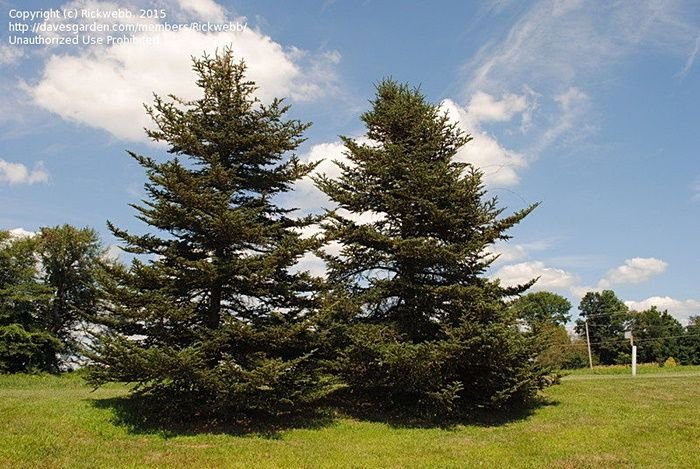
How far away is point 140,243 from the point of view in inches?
686

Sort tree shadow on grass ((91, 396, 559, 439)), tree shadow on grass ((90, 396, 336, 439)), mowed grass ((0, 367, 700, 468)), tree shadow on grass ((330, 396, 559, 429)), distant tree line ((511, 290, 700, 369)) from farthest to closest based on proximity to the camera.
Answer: distant tree line ((511, 290, 700, 369)), tree shadow on grass ((330, 396, 559, 429)), tree shadow on grass ((91, 396, 559, 439)), tree shadow on grass ((90, 396, 336, 439)), mowed grass ((0, 367, 700, 468))

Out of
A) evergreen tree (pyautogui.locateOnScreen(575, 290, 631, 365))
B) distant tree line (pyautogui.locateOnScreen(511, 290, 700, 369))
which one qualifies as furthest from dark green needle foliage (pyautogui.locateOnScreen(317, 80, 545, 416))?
evergreen tree (pyautogui.locateOnScreen(575, 290, 631, 365))

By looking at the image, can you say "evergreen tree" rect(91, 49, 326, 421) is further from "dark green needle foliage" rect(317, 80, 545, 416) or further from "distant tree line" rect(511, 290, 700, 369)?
"distant tree line" rect(511, 290, 700, 369)

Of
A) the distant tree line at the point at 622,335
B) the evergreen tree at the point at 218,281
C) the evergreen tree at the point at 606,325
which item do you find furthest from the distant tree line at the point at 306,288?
the evergreen tree at the point at 606,325

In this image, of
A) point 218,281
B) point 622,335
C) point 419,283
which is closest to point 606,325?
point 622,335

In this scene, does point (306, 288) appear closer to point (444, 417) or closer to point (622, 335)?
point (444, 417)

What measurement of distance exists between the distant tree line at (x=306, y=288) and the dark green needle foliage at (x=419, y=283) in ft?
0.19

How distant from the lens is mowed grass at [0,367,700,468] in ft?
41.3

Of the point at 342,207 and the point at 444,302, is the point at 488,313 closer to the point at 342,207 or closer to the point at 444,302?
the point at 444,302

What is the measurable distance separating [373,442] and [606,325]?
261 ft

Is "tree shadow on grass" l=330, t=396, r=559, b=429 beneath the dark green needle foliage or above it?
beneath

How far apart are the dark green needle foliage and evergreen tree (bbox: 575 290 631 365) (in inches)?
2704

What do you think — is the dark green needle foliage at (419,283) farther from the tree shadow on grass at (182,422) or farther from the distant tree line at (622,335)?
the distant tree line at (622,335)

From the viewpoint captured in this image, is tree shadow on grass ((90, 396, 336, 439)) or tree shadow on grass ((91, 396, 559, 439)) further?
tree shadow on grass ((91, 396, 559, 439))
